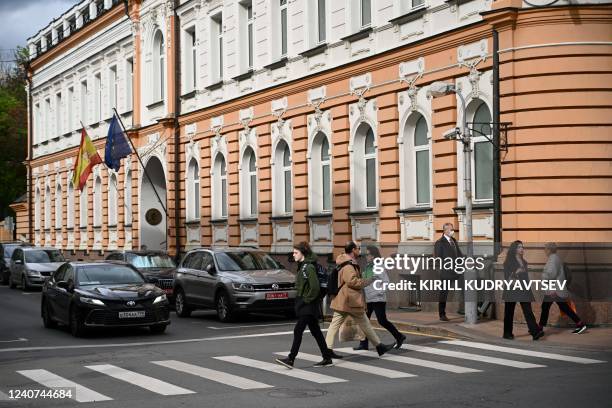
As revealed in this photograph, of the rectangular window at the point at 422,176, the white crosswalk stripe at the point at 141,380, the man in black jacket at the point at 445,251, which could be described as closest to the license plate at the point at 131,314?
the white crosswalk stripe at the point at 141,380

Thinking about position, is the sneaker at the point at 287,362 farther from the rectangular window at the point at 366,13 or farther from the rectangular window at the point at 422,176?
the rectangular window at the point at 366,13

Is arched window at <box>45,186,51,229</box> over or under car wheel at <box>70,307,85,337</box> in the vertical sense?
over

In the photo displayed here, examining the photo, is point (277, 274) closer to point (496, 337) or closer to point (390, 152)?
point (390, 152)

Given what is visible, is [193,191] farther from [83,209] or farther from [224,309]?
[224,309]

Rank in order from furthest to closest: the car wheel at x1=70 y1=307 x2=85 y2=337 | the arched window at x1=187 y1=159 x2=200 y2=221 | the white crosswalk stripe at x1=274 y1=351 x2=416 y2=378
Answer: the arched window at x1=187 y1=159 x2=200 y2=221 < the car wheel at x1=70 y1=307 x2=85 y2=337 < the white crosswalk stripe at x1=274 y1=351 x2=416 y2=378

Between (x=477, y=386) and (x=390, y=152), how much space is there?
13612 millimetres

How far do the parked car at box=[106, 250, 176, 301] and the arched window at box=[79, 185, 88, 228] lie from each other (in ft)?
72.0

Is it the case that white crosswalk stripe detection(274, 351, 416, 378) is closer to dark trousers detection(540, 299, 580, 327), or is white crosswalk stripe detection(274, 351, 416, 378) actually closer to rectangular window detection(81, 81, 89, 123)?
dark trousers detection(540, 299, 580, 327)

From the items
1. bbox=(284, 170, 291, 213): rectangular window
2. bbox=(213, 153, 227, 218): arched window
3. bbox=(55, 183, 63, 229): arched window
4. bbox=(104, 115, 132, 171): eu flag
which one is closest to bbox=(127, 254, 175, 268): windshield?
bbox=(284, 170, 291, 213): rectangular window

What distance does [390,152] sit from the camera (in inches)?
1039

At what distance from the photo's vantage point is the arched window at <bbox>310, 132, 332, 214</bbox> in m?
30.5

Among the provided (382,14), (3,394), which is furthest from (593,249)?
(3,394)

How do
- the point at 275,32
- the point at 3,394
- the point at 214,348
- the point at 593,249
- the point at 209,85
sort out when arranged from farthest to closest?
the point at 209,85
the point at 275,32
the point at 593,249
the point at 214,348
the point at 3,394

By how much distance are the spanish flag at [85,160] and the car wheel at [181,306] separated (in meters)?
16.7
